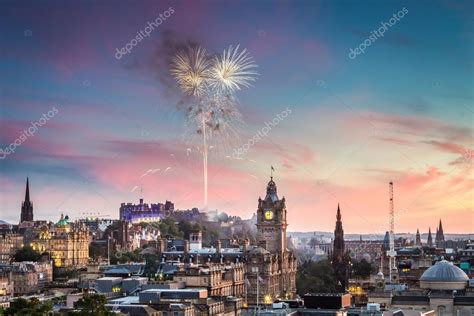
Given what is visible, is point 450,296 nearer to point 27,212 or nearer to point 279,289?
point 279,289

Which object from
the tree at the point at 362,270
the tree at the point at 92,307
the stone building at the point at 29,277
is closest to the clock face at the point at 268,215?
the tree at the point at 362,270

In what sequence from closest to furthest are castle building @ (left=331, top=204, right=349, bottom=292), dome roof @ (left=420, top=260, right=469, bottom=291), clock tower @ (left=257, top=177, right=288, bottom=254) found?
1. dome roof @ (left=420, top=260, right=469, bottom=291)
2. clock tower @ (left=257, top=177, right=288, bottom=254)
3. castle building @ (left=331, top=204, right=349, bottom=292)

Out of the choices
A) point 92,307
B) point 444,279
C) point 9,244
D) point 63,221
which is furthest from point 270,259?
point 63,221

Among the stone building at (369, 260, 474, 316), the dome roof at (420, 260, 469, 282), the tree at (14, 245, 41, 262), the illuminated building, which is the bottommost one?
the stone building at (369, 260, 474, 316)

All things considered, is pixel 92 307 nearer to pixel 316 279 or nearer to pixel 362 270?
pixel 316 279

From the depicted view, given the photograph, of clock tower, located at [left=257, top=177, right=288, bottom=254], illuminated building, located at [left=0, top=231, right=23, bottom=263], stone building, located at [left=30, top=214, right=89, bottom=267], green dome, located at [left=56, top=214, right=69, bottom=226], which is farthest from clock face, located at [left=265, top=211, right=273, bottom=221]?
green dome, located at [left=56, top=214, right=69, bottom=226]

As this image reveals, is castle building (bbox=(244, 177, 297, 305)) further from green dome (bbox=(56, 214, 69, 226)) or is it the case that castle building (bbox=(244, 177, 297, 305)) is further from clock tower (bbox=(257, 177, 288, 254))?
green dome (bbox=(56, 214, 69, 226))

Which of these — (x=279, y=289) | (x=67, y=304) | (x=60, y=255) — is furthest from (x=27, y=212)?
(x=67, y=304)
